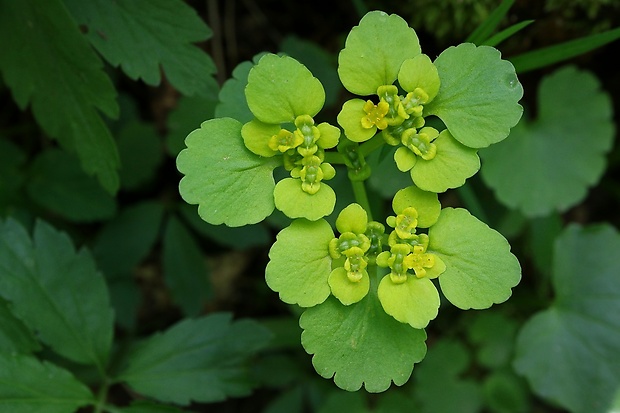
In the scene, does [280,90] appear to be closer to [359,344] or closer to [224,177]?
[224,177]

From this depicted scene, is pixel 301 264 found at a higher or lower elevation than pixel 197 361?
higher

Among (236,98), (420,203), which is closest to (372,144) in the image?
(420,203)

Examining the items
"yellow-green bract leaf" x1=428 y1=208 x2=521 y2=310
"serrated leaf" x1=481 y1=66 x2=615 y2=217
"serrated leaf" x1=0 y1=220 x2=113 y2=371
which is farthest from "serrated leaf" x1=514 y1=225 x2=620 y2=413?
"serrated leaf" x1=0 y1=220 x2=113 y2=371

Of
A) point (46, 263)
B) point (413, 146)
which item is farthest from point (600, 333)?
point (46, 263)

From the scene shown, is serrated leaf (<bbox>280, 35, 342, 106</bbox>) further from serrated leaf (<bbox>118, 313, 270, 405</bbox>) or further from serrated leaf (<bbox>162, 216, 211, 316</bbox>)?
serrated leaf (<bbox>118, 313, 270, 405</bbox>)

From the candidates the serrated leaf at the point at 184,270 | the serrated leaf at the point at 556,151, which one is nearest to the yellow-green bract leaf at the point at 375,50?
the serrated leaf at the point at 556,151

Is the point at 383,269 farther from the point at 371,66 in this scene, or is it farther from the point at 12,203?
the point at 12,203
